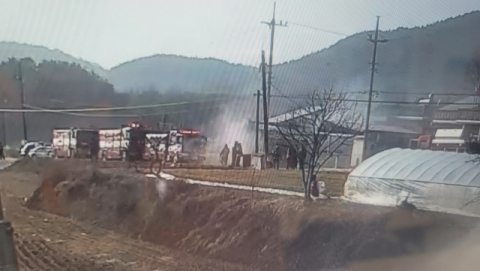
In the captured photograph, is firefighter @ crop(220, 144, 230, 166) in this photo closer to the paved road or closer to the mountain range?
the mountain range

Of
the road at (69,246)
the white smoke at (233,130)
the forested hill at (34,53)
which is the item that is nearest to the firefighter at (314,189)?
the white smoke at (233,130)

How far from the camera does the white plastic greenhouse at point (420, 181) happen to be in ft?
5.05

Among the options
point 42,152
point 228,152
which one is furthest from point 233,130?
point 42,152

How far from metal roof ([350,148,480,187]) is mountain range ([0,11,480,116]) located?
0.25 m

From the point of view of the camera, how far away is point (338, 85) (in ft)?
5.24

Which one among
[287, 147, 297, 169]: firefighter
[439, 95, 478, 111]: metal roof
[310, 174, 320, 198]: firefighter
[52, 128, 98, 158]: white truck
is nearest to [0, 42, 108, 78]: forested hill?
[52, 128, 98, 158]: white truck

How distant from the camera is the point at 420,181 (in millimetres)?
1578

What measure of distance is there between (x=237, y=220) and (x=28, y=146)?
3.13ft

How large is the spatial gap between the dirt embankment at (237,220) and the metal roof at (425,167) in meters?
0.15

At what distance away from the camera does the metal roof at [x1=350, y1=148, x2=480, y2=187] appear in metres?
1.54

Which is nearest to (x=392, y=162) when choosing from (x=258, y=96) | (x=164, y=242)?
(x=258, y=96)

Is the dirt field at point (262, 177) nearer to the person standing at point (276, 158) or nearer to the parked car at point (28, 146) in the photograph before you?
the person standing at point (276, 158)

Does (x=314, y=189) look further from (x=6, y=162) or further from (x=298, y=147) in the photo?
(x=6, y=162)

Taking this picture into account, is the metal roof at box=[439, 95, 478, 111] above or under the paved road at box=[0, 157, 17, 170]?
above
